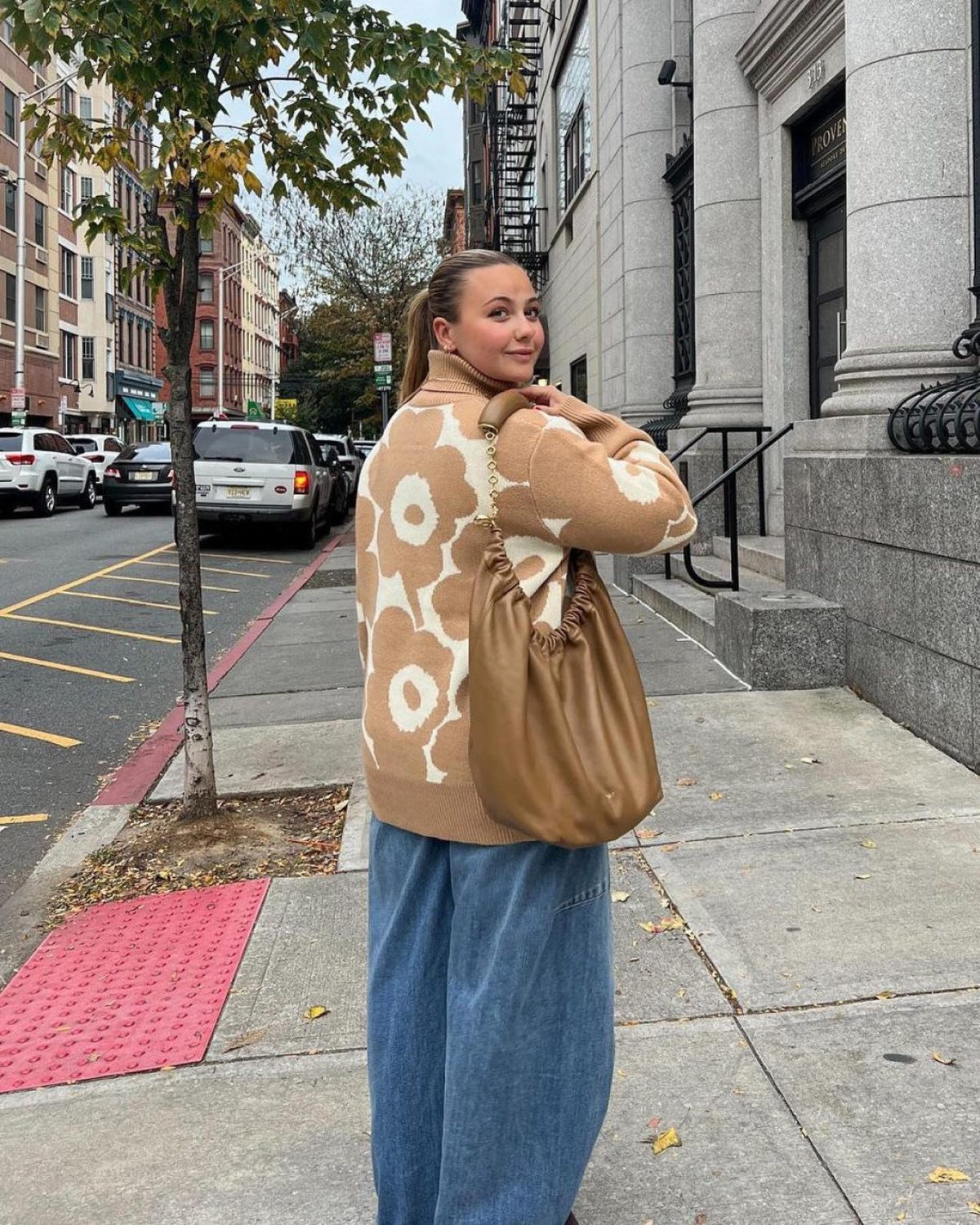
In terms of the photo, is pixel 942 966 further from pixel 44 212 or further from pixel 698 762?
pixel 44 212

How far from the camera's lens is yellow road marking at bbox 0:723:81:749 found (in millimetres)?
7293

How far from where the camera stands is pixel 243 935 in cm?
421

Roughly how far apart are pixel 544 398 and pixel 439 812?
2.35ft

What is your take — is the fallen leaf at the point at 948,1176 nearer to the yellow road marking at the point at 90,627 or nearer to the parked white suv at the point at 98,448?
the yellow road marking at the point at 90,627

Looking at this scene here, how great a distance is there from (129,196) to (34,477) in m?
36.9

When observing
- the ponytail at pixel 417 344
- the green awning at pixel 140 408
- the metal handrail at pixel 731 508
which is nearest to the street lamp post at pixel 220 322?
the green awning at pixel 140 408

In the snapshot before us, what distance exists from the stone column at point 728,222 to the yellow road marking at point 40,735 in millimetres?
6706

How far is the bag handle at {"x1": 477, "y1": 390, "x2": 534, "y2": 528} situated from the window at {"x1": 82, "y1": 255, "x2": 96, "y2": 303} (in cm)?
5982

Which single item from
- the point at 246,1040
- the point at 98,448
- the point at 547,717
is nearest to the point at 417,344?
the point at 547,717

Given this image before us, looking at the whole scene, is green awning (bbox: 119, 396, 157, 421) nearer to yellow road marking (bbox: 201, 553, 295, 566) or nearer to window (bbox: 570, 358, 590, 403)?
window (bbox: 570, 358, 590, 403)

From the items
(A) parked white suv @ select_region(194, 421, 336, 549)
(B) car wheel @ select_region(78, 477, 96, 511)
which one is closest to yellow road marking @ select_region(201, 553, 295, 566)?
(A) parked white suv @ select_region(194, 421, 336, 549)

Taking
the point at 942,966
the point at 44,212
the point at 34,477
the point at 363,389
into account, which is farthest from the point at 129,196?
the point at 942,966

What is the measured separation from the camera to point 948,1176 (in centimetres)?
263

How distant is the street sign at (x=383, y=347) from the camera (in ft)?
77.4
